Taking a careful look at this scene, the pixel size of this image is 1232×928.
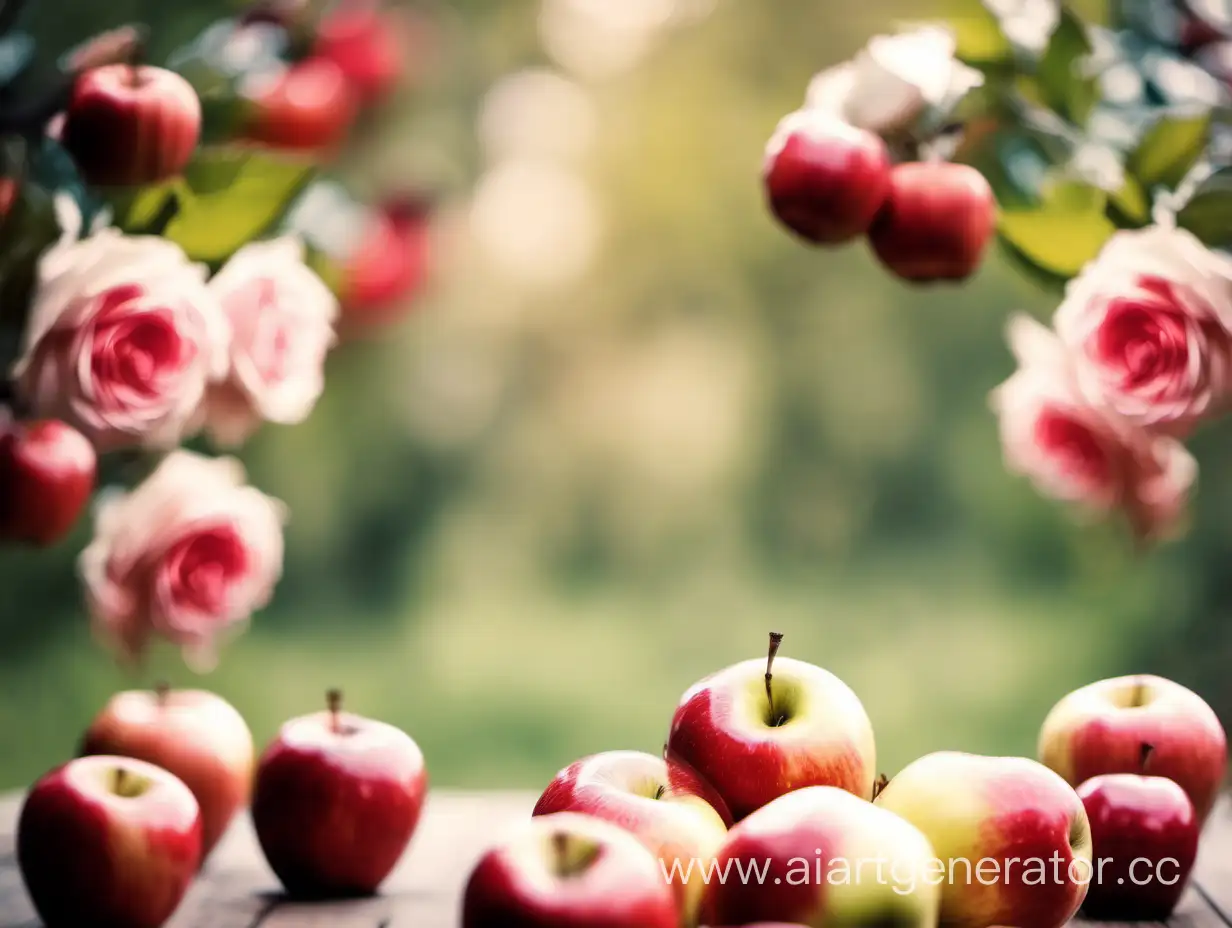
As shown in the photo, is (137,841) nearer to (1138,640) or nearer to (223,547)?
(223,547)

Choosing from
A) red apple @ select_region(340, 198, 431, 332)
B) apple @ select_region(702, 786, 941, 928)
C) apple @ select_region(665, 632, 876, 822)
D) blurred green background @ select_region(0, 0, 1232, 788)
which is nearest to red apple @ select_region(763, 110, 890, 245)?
apple @ select_region(665, 632, 876, 822)

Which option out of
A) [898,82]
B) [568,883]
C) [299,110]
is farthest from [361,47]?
[568,883]

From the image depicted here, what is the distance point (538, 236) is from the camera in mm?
3215

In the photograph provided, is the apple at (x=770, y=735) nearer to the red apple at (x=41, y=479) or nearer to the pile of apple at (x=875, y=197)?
the pile of apple at (x=875, y=197)

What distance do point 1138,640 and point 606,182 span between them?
4.33ft

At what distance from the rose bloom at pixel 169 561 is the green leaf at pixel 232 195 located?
0.15 meters

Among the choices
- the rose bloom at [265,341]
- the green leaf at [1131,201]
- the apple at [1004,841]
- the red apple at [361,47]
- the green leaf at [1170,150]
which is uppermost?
the green leaf at [1170,150]

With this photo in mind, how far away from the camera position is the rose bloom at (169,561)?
3.32ft

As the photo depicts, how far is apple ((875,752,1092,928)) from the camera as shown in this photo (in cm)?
74

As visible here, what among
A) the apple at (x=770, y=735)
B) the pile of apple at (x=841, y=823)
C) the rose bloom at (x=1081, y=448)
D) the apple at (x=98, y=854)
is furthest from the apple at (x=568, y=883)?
the rose bloom at (x=1081, y=448)

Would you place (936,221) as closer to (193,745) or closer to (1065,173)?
(1065,173)

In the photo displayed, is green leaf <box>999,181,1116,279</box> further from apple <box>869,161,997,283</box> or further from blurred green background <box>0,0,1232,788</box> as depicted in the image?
blurred green background <box>0,0,1232,788</box>

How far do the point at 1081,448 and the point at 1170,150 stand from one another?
0.19 m

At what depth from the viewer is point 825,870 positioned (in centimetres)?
67
